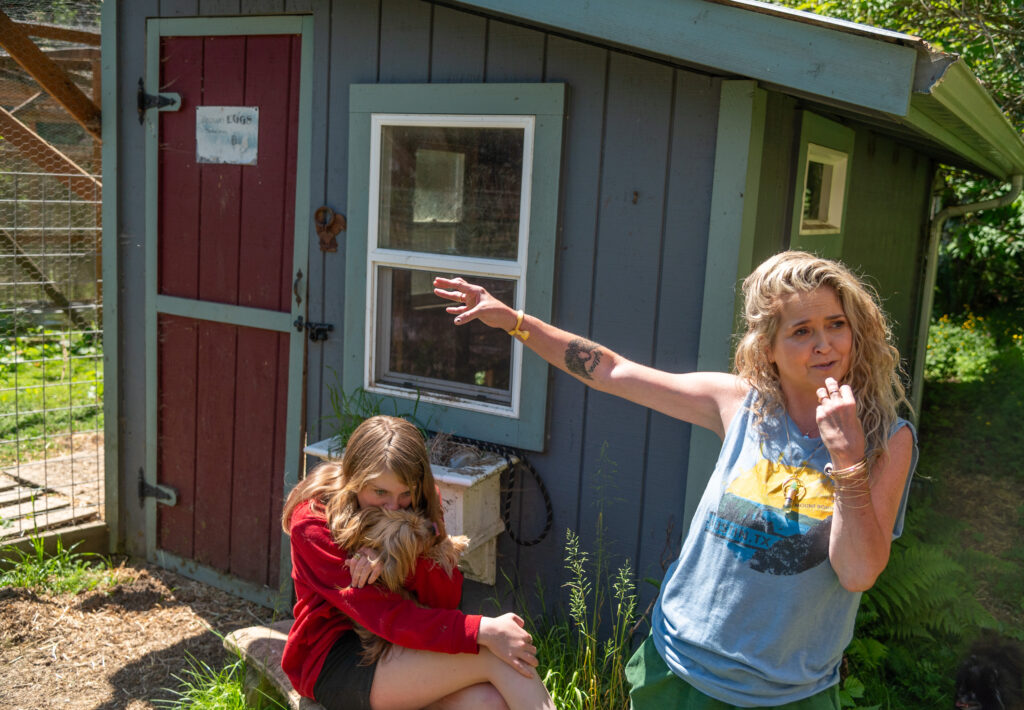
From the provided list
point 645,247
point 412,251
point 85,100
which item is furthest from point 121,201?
point 645,247

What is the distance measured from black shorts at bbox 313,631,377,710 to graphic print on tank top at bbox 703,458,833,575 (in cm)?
119

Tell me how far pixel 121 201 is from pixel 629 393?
11.1ft

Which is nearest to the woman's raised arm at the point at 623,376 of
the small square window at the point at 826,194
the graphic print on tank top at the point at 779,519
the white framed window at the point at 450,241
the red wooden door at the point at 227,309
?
the graphic print on tank top at the point at 779,519

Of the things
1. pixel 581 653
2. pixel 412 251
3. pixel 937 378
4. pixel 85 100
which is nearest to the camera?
pixel 581 653

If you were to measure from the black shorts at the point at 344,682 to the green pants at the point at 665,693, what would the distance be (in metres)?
0.81

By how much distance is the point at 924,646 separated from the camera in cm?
386

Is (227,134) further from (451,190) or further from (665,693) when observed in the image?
(665,693)

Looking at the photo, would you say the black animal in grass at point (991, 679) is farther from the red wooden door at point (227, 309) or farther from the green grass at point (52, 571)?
the green grass at point (52, 571)

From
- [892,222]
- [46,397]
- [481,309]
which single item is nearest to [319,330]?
[481,309]

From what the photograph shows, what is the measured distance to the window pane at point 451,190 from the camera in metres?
3.50

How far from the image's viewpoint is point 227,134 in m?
4.30

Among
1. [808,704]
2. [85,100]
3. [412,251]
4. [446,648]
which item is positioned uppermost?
[85,100]

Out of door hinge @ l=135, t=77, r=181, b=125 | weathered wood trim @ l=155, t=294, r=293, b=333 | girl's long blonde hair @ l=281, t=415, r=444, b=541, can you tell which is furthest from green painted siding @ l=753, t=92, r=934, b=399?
door hinge @ l=135, t=77, r=181, b=125

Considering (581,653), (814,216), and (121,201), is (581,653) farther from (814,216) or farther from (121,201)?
(121,201)
